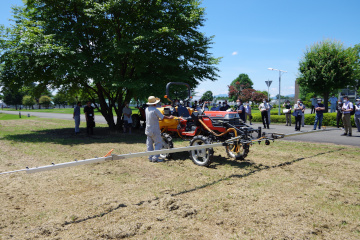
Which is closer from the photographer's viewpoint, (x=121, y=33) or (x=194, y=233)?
(x=194, y=233)

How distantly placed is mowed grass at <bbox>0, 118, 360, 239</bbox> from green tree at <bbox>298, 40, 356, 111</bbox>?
19.9 m

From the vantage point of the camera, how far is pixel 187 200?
4551 millimetres

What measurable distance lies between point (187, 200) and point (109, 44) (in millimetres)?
10285

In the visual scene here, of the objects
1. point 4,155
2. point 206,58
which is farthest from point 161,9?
point 4,155

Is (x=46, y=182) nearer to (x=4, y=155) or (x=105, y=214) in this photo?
(x=105, y=214)

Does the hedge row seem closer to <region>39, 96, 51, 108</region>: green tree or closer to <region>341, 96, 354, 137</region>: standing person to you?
<region>341, 96, 354, 137</region>: standing person

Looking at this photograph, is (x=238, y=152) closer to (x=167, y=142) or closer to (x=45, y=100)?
(x=167, y=142)

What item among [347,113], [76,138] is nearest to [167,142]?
[76,138]

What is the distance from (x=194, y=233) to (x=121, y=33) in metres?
12.9

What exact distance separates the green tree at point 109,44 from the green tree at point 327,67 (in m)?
15.6

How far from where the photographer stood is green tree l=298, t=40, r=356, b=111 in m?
24.5

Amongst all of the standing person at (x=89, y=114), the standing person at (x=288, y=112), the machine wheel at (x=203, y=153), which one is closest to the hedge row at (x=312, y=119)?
the standing person at (x=288, y=112)

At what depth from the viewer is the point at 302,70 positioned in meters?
26.9

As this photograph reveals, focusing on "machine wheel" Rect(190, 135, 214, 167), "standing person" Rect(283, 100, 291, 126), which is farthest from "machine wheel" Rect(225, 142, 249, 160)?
"standing person" Rect(283, 100, 291, 126)
